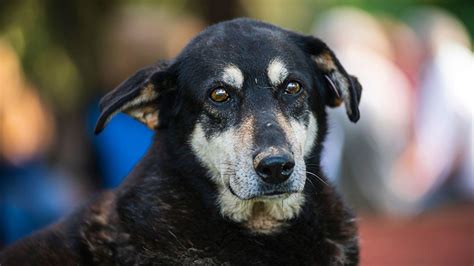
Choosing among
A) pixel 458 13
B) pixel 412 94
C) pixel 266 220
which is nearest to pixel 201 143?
pixel 266 220

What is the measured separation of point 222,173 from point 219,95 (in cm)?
41

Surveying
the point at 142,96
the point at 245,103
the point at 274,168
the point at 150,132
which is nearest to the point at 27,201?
the point at 150,132

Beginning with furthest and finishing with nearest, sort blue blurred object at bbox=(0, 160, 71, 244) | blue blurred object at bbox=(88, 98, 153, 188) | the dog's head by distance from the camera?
blue blurred object at bbox=(0, 160, 71, 244) → blue blurred object at bbox=(88, 98, 153, 188) → the dog's head

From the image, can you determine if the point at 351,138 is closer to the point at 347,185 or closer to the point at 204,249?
the point at 347,185

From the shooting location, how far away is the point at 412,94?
36.5 feet

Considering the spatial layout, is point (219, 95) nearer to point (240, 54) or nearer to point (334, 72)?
Answer: point (240, 54)

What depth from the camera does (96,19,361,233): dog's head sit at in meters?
4.26

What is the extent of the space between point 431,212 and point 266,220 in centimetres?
565

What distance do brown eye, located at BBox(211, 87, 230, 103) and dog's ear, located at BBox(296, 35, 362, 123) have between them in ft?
1.76

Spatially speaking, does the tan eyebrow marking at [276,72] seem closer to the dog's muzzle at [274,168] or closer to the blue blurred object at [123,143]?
the dog's muzzle at [274,168]

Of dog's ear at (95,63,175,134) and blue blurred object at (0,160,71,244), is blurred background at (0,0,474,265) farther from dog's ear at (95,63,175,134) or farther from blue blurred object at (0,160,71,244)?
dog's ear at (95,63,175,134)

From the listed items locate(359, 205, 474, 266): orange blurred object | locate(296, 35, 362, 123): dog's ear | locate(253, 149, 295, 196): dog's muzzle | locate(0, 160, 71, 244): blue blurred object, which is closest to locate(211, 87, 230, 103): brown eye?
locate(253, 149, 295, 196): dog's muzzle

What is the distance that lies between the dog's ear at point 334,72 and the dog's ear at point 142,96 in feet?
2.55

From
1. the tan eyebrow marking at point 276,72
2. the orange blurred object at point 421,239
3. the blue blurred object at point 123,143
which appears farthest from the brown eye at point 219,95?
the orange blurred object at point 421,239
